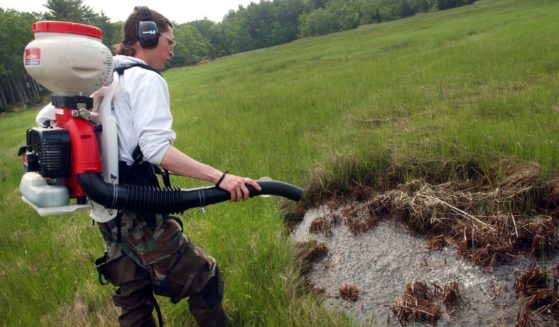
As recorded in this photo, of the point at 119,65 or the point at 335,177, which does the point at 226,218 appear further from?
the point at 119,65

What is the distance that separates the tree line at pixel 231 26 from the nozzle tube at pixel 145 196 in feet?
109

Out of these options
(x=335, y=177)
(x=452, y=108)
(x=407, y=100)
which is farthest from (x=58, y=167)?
(x=407, y=100)

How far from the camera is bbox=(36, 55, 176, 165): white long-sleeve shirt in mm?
1955

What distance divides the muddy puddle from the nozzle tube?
115 centimetres

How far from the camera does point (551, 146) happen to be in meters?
3.53

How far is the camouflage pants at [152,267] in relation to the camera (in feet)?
7.52

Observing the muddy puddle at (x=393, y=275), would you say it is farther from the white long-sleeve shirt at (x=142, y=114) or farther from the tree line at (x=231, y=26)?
the tree line at (x=231, y=26)

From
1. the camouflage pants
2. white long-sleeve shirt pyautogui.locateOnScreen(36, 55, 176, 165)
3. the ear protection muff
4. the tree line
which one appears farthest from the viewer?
the tree line

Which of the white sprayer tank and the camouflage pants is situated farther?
the camouflage pants

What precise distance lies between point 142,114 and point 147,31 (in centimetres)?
49

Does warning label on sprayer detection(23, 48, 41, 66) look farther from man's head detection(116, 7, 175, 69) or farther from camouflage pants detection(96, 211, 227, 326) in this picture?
camouflage pants detection(96, 211, 227, 326)

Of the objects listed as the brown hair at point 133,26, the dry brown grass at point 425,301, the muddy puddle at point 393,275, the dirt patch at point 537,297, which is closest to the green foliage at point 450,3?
the muddy puddle at point 393,275

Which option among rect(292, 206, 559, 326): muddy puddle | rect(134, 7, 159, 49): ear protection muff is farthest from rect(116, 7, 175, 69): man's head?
rect(292, 206, 559, 326): muddy puddle

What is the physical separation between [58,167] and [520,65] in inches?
361
